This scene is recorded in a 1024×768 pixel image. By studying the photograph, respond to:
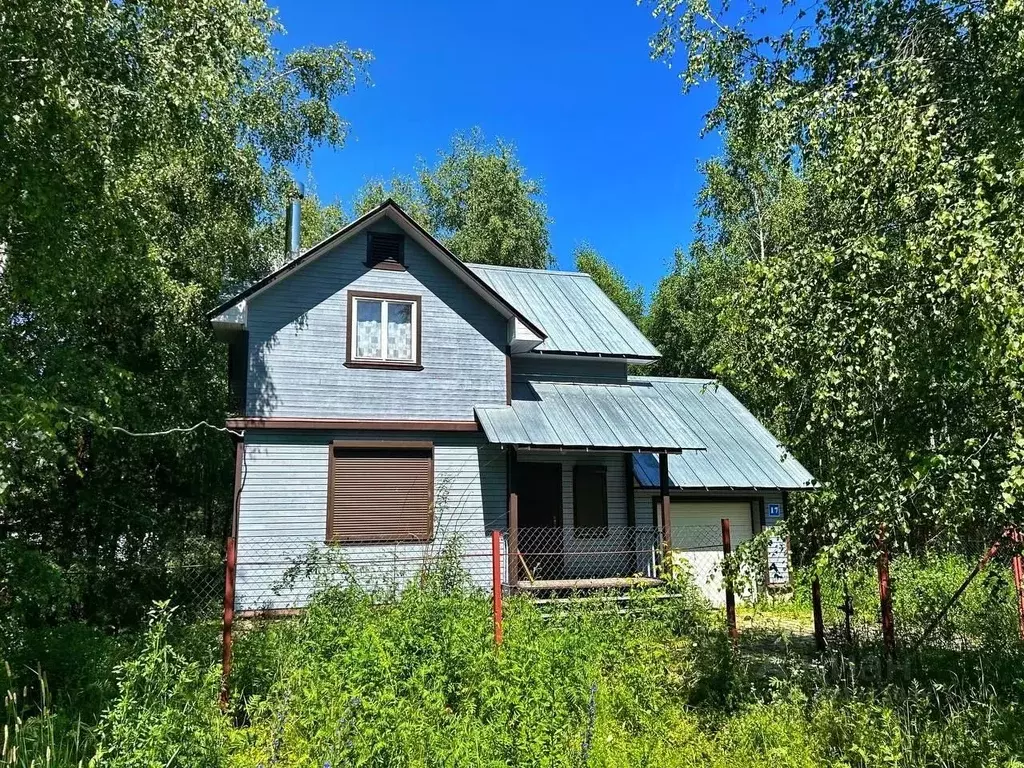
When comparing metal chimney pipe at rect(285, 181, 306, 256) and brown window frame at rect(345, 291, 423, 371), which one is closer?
brown window frame at rect(345, 291, 423, 371)

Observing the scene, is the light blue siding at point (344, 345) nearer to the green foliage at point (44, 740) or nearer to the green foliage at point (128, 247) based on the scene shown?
the green foliage at point (128, 247)

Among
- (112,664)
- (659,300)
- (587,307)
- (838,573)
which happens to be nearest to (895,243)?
(838,573)

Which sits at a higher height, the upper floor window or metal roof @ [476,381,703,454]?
the upper floor window

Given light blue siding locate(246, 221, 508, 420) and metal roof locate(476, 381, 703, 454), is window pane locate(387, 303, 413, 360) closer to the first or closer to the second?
light blue siding locate(246, 221, 508, 420)

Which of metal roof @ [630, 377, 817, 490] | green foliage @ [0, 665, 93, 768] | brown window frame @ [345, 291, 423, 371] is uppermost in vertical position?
brown window frame @ [345, 291, 423, 371]

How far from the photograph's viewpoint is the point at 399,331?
1365 centimetres

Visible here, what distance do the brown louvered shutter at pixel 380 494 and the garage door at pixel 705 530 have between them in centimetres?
564

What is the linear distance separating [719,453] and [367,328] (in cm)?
833

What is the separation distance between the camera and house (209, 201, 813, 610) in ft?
40.5

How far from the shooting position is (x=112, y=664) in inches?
253

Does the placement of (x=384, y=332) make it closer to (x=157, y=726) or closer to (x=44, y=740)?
(x=44, y=740)

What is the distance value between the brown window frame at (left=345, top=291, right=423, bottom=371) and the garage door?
21.8 ft

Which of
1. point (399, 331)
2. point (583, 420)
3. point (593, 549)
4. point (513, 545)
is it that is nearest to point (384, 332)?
point (399, 331)

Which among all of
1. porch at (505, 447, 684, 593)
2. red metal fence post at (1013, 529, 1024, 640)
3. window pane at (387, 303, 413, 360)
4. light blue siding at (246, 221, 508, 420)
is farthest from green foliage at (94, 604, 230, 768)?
porch at (505, 447, 684, 593)
